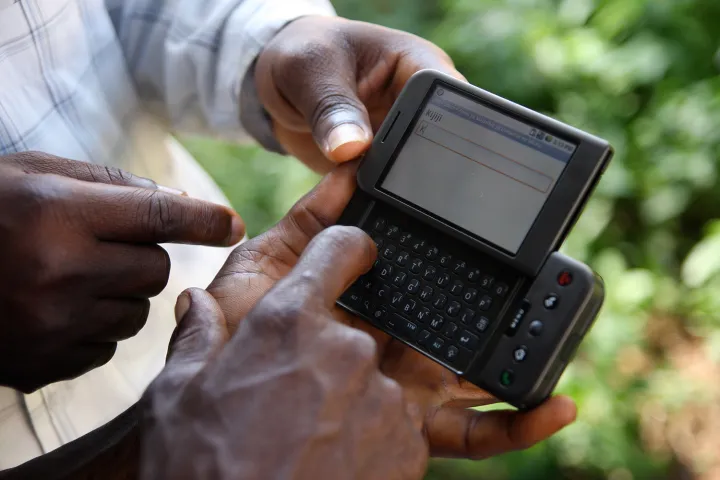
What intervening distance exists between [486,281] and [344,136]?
0.69ft

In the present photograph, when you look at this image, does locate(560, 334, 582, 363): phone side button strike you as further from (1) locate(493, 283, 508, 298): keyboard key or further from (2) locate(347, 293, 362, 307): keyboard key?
(2) locate(347, 293, 362, 307): keyboard key

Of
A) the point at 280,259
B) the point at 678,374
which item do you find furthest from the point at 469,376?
the point at 678,374

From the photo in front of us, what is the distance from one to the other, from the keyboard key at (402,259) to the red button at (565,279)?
15 cm

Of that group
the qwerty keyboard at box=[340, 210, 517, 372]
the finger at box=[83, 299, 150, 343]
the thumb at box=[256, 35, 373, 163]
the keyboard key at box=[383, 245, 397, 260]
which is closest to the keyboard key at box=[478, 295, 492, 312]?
the qwerty keyboard at box=[340, 210, 517, 372]

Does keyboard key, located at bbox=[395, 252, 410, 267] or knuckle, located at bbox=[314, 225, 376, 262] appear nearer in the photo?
knuckle, located at bbox=[314, 225, 376, 262]

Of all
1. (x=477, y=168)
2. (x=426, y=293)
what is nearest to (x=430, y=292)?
(x=426, y=293)

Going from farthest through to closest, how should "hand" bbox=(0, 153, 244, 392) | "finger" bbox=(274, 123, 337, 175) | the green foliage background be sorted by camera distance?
1. the green foliage background
2. "finger" bbox=(274, 123, 337, 175)
3. "hand" bbox=(0, 153, 244, 392)

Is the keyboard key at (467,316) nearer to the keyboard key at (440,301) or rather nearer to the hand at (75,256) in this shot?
the keyboard key at (440,301)

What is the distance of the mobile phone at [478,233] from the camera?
22.8 inches

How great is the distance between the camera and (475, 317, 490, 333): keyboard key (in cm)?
61

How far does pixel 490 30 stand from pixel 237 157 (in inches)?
26.4

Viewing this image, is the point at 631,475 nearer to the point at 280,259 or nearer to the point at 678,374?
the point at 678,374

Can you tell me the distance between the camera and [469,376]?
598mm

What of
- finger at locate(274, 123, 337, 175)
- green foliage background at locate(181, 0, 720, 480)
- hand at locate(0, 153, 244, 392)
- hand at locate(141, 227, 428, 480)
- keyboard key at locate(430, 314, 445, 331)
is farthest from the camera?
green foliage background at locate(181, 0, 720, 480)
